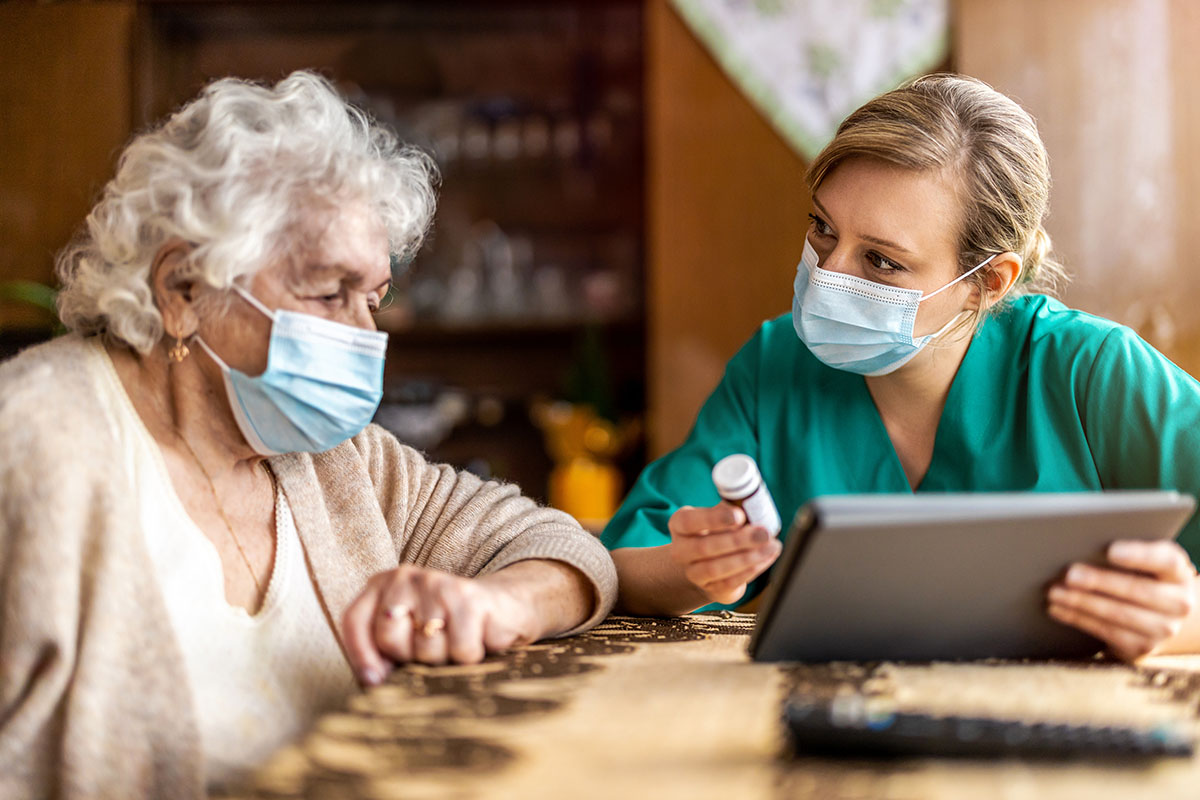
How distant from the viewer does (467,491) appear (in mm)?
1326

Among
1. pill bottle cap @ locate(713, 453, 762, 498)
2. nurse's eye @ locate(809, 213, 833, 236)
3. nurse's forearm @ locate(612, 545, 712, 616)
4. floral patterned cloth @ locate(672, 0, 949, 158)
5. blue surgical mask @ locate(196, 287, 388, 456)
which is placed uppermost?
floral patterned cloth @ locate(672, 0, 949, 158)

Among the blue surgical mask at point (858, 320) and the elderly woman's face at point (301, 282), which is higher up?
the elderly woman's face at point (301, 282)

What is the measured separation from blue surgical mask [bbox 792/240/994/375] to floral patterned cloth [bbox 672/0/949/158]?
1.88 m

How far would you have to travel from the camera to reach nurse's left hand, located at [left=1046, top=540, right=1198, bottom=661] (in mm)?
954

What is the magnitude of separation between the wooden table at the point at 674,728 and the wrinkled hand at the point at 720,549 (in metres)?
0.10

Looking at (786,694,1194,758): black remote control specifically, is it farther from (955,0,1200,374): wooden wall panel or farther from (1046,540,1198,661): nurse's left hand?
(955,0,1200,374): wooden wall panel

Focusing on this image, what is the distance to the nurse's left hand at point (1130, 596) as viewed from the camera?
954 mm

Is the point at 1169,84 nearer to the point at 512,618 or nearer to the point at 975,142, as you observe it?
the point at 975,142

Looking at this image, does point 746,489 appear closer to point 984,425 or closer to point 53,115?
point 984,425

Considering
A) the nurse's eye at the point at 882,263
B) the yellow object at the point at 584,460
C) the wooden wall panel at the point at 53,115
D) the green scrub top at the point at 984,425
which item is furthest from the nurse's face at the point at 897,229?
the wooden wall panel at the point at 53,115

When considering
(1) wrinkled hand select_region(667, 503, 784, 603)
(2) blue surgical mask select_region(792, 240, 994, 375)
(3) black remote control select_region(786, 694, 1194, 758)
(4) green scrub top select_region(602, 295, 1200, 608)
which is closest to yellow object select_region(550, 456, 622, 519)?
(4) green scrub top select_region(602, 295, 1200, 608)

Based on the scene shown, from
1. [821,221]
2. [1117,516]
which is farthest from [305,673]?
[821,221]

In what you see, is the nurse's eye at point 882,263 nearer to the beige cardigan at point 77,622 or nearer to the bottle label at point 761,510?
the bottle label at point 761,510

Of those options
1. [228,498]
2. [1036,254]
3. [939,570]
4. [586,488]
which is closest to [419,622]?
[228,498]
